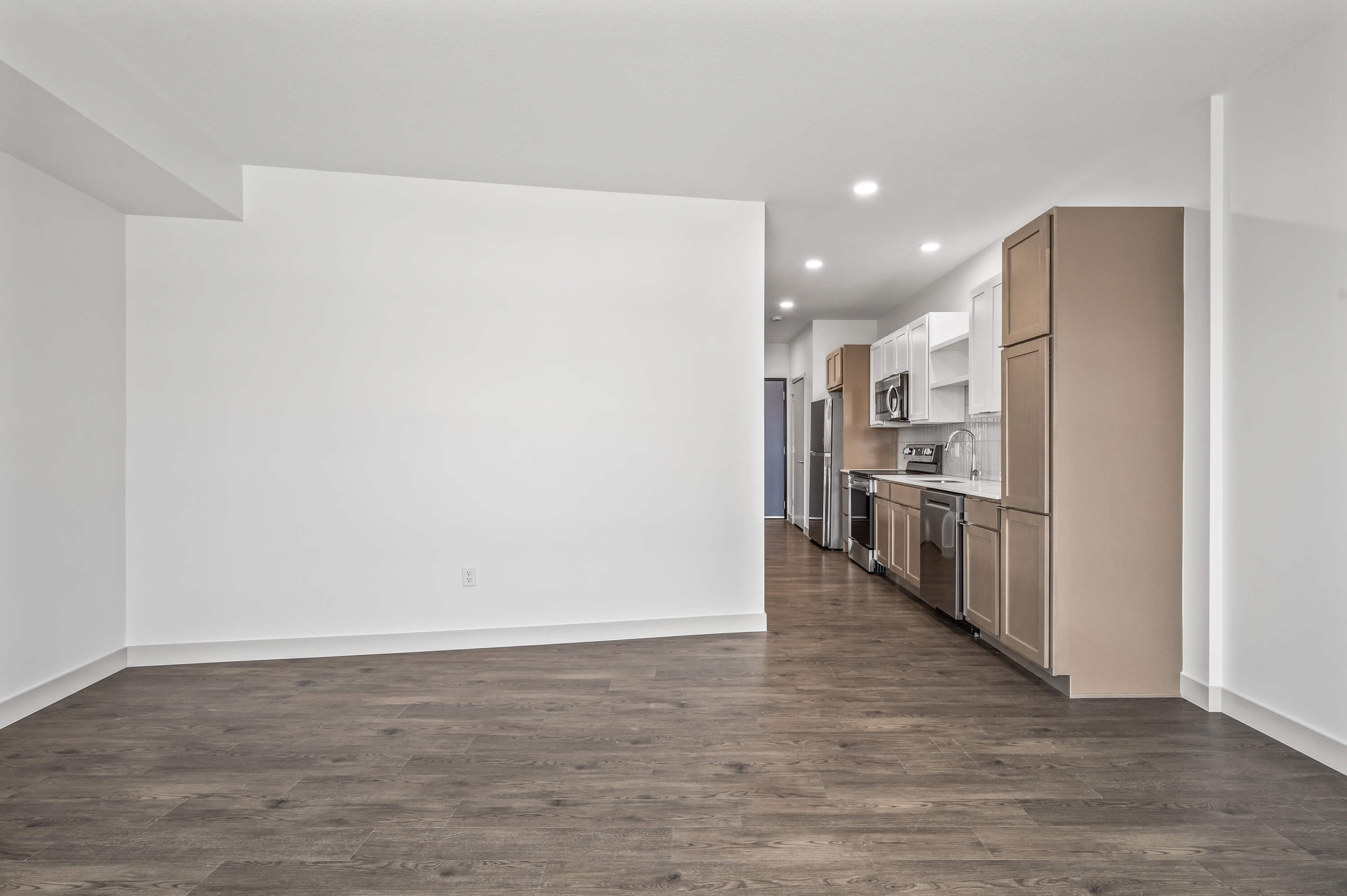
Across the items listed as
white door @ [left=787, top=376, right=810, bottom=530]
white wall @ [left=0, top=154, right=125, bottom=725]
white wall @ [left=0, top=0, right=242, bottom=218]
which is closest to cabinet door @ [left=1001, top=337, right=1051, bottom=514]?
white wall @ [left=0, top=0, right=242, bottom=218]

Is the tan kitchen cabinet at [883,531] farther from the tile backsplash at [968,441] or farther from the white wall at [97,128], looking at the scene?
the white wall at [97,128]

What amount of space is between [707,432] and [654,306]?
2.62 ft

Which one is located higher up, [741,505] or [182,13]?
[182,13]

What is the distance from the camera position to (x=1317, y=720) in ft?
7.69

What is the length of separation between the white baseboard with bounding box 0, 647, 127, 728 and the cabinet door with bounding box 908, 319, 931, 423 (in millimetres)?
5417

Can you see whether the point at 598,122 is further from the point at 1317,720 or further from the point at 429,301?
the point at 1317,720

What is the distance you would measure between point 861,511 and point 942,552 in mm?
1857

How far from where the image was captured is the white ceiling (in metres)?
2.24

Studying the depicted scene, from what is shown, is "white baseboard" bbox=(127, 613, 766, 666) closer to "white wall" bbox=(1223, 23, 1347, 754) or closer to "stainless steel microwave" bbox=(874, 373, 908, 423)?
"white wall" bbox=(1223, 23, 1347, 754)

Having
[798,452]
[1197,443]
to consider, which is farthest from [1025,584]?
[798,452]

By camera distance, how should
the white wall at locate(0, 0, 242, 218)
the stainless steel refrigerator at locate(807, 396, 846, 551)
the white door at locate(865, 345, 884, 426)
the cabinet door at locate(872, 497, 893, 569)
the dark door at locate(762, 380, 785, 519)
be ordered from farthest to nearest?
the dark door at locate(762, 380, 785, 519)
the stainless steel refrigerator at locate(807, 396, 846, 551)
the white door at locate(865, 345, 884, 426)
the cabinet door at locate(872, 497, 893, 569)
the white wall at locate(0, 0, 242, 218)

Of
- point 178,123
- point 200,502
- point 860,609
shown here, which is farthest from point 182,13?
point 860,609

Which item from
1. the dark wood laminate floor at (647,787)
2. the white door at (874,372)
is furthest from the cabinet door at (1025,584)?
the white door at (874,372)

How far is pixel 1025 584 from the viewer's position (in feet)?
10.3
